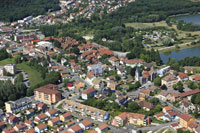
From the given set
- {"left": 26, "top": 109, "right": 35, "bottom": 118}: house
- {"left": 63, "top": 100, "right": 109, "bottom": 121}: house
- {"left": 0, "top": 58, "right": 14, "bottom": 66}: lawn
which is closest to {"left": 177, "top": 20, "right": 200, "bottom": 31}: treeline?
{"left": 0, "top": 58, "right": 14, "bottom": 66}: lawn

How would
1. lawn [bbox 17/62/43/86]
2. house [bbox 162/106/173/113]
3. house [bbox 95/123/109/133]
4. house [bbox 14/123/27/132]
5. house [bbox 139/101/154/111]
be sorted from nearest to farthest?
house [bbox 95/123/109/133]
house [bbox 14/123/27/132]
house [bbox 162/106/173/113]
house [bbox 139/101/154/111]
lawn [bbox 17/62/43/86]

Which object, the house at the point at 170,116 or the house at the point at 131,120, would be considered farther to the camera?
the house at the point at 170,116

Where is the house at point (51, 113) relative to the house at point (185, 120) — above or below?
below

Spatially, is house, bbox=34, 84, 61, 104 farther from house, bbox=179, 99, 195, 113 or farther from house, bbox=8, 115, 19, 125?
house, bbox=179, 99, 195, 113

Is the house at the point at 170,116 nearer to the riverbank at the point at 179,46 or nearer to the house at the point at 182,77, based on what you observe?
the house at the point at 182,77

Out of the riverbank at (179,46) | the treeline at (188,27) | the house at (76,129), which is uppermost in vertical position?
the treeline at (188,27)

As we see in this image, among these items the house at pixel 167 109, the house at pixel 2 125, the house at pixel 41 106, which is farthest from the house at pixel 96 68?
the house at pixel 2 125

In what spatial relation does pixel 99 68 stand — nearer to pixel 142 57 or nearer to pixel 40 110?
pixel 142 57

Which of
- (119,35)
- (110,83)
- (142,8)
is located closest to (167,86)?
(110,83)
